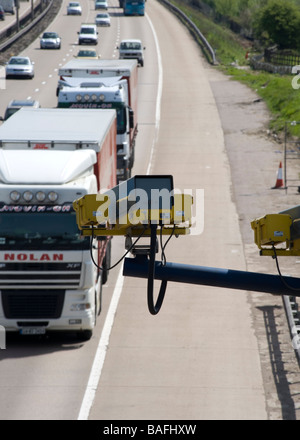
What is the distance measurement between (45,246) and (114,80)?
14.6 metres

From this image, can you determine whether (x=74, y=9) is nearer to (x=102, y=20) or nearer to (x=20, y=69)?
(x=102, y=20)

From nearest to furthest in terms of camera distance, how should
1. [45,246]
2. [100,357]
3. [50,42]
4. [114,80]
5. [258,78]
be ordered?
[45,246]
[100,357]
[114,80]
[258,78]
[50,42]

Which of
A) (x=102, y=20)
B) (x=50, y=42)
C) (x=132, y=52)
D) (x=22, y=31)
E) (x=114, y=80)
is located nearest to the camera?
(x=114, y=80)

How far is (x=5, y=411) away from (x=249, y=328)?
19.9 feet

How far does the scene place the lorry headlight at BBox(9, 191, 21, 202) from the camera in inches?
637

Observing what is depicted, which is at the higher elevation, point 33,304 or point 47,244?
point 47,244

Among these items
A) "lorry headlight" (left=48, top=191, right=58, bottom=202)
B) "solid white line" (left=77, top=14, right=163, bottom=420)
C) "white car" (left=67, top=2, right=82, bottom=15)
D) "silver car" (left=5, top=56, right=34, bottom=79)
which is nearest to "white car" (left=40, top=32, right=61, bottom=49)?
"silver car" (left=5, top=56, right=34, bottom=79)

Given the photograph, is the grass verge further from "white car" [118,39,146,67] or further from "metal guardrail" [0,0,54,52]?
"metal guardrail" [0,0,54,52]

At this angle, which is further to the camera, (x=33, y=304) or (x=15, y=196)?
(x=33, y=304)

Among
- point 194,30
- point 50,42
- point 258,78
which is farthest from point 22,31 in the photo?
point 258,78

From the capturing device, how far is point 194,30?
271 ft

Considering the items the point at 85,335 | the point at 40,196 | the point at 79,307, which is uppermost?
the point at 40,196
